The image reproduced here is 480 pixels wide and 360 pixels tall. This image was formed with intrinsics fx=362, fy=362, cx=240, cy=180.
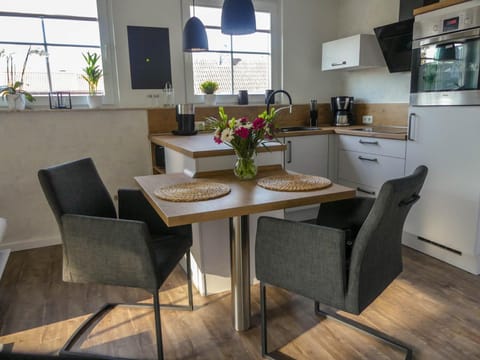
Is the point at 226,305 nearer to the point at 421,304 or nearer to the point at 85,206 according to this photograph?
the point at 85,206

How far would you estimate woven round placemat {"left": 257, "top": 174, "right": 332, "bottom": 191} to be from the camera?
5.36 ft

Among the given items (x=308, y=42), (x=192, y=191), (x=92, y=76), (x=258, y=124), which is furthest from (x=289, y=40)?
(x=192, y=191)

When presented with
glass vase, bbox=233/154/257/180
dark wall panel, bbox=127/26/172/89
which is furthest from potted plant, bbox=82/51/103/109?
glass vase, bbox=233/154/257/180

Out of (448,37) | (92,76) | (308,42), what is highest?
(308,42)

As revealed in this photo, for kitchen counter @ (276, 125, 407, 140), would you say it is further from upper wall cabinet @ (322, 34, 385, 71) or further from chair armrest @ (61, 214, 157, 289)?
chair armrest @ (61, 214, 157, 289)

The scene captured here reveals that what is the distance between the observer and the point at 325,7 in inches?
153

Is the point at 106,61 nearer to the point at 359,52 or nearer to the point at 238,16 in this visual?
the point at 238,16

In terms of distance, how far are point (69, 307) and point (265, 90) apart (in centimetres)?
268

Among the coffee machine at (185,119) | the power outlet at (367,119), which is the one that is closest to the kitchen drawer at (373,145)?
the power outlet at (367,119)

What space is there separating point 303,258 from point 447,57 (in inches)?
72.8

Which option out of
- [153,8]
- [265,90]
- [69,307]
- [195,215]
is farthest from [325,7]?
[69,307]

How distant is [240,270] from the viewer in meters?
1.77

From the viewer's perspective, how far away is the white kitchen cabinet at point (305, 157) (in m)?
3.28

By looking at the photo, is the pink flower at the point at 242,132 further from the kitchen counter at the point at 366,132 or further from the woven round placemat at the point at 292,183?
the kitchen counter at the point at 366,132
